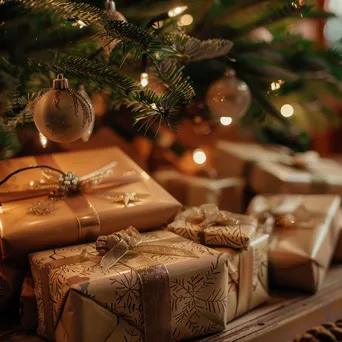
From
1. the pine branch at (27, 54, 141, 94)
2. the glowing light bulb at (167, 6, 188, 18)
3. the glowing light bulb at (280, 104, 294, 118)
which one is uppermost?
the glowing light bulb at (167, 6, 188, 18)

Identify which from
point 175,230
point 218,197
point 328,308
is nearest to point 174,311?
point 175,230

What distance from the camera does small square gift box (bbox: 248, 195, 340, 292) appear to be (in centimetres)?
88

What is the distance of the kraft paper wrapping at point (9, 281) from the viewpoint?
0.75 meters

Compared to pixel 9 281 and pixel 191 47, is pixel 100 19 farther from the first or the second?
pixel 9 281

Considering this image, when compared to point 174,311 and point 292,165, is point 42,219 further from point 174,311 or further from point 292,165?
point 292,165

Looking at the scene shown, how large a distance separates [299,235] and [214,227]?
7.9 inches

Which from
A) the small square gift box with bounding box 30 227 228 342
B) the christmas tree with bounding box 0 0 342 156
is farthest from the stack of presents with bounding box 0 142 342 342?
the christmas tree with bounding box 0 0 342 156

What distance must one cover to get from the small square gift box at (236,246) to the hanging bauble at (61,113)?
263 millimetres

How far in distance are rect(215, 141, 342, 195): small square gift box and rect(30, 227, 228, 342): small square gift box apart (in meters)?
0.47

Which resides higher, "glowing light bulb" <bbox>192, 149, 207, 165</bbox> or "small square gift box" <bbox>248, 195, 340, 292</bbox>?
"glowing light bulb" <bbox>192, 149, 207, 165</bbox>

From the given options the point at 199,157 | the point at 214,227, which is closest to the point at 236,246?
the point at 214,227

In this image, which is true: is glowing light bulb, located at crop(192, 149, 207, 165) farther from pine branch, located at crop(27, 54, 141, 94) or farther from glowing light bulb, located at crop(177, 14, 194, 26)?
pine branch, located at crop(27, 54, 141, 94)

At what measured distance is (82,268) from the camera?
2.19ft

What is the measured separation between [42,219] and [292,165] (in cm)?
73
